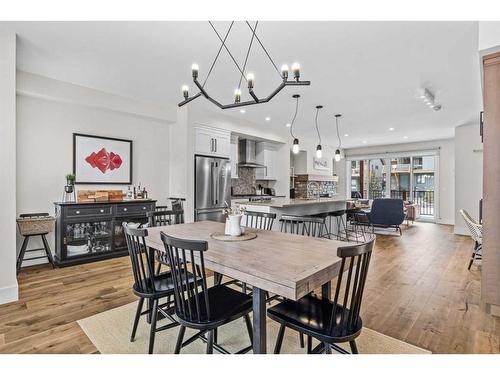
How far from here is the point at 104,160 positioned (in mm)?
4539

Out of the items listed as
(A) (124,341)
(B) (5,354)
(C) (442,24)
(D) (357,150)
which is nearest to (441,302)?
(C) (442,24)

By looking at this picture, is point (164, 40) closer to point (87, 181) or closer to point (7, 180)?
point (7, 180)

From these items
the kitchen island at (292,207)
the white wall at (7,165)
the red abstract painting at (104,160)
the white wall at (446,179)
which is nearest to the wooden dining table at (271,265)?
the kitchen island at (292,207)

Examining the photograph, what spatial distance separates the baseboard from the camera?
267 centimetres

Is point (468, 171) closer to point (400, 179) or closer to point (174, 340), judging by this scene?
point (400, 179)

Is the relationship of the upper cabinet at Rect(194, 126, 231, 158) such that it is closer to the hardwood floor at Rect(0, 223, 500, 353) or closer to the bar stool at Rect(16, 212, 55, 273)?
the hardwood floor at Rect(0, 223, 500, 353)

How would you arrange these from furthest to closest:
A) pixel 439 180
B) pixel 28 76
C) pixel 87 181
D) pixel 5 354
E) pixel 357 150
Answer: pixel 357 150 → pixel 439 180 → pixel 87 181 → pixel 28 76 → pixel 5 354

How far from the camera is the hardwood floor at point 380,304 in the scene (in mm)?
2082

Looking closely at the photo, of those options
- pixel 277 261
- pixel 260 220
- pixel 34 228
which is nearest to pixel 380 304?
pixel 260 220

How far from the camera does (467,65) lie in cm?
330

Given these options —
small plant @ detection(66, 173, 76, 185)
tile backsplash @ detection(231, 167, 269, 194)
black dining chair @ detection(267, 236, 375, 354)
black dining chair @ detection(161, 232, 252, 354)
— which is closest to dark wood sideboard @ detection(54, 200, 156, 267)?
small plant @ detection(66, 173, 76, 185)

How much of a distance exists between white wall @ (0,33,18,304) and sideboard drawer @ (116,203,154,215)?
158 centimetres

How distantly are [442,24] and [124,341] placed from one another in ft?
12.2

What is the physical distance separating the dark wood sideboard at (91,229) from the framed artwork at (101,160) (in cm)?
59
